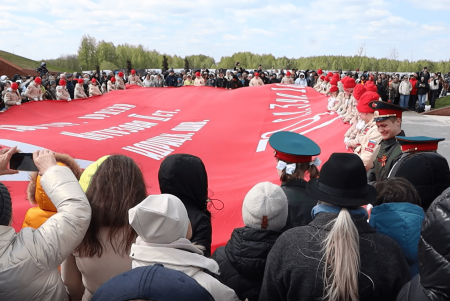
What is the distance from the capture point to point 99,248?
207cm

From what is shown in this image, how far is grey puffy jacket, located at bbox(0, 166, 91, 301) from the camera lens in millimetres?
1618

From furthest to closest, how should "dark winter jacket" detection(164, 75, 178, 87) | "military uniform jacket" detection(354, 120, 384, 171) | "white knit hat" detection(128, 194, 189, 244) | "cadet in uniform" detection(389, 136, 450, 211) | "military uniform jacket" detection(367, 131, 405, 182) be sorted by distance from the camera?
"dark winter jacket" detection(164, 75, 178, 87)
"military uniform jacket" detection(354, 120, 384, 171)
"military uniform jacket" detection(367, 131, 405, 182)
"cadet in uniform" detection(389, 136, 450, 211)
"white knit hat" detection(128, 194, 189, 244)

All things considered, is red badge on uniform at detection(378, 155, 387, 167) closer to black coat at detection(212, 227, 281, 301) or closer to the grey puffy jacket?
black coat at detection(212, 227, 281, 301)

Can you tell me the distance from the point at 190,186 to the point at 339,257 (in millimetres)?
1262

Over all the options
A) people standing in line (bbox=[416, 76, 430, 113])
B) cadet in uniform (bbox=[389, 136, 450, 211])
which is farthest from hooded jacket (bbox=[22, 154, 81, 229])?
people standing in line (bbox=[416, 76, 430, 113])

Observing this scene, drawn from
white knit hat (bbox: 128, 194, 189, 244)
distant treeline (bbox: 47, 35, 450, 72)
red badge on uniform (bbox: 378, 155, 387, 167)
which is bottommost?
red badge on uniform (bbox: 378, 155, 387, 167)

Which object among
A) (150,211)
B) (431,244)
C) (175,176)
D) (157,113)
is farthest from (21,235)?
(157,113)

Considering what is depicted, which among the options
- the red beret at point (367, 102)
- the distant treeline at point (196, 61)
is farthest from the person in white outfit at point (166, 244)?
the distant treeline at point (196, 61)

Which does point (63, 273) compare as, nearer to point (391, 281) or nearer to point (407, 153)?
point (391, 281)

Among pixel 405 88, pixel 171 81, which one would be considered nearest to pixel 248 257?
pixel 405 88

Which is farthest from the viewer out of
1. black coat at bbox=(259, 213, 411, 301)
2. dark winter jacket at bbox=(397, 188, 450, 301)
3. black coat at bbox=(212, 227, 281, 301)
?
black coat at bbox=(212, 227, 281, 301)

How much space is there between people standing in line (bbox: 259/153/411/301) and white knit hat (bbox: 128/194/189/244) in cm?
53

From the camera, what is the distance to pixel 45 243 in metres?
1.67

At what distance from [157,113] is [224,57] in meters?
39.2
